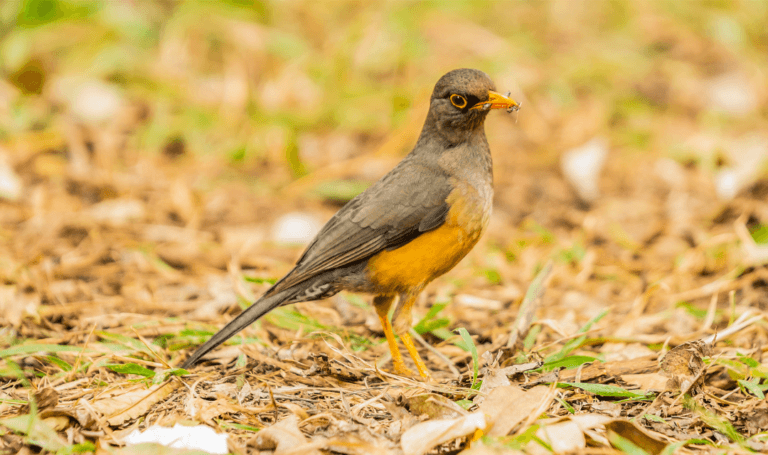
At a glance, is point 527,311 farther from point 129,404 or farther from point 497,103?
point 129,404

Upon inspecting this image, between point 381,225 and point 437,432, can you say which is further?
point 381,225

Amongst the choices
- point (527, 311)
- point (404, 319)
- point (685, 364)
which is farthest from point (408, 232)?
point (685, 364)

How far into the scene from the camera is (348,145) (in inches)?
306

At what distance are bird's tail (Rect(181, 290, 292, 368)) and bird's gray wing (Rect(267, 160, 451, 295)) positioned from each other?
0.13m

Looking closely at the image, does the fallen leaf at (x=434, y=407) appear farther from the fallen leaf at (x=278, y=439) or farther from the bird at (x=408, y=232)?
the bird at (x=408, y=232)

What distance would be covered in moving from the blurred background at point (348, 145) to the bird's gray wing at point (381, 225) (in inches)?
32.5

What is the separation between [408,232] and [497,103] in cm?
94

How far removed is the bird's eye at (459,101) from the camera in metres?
4.14

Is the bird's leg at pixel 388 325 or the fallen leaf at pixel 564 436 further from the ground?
the fallen leaf at pixel 564 436

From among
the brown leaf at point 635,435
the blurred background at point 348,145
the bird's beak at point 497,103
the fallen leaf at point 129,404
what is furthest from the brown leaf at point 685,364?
the fallen leaf at point 129,404

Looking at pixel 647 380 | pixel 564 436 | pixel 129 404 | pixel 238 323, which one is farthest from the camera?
pixel 238 323

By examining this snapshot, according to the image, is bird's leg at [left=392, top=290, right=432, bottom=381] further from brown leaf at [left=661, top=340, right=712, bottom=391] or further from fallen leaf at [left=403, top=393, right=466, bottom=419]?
brown leaf at [left=661, top=340, right=712, bottom=391]

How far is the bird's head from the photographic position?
13.3ft

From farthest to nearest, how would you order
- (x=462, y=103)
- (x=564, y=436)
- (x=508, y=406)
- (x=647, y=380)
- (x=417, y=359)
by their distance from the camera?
(x=462, y=103), (x=417, y=359), (x=647, y=380), (x=508, y=406), (x=564, y=436)
